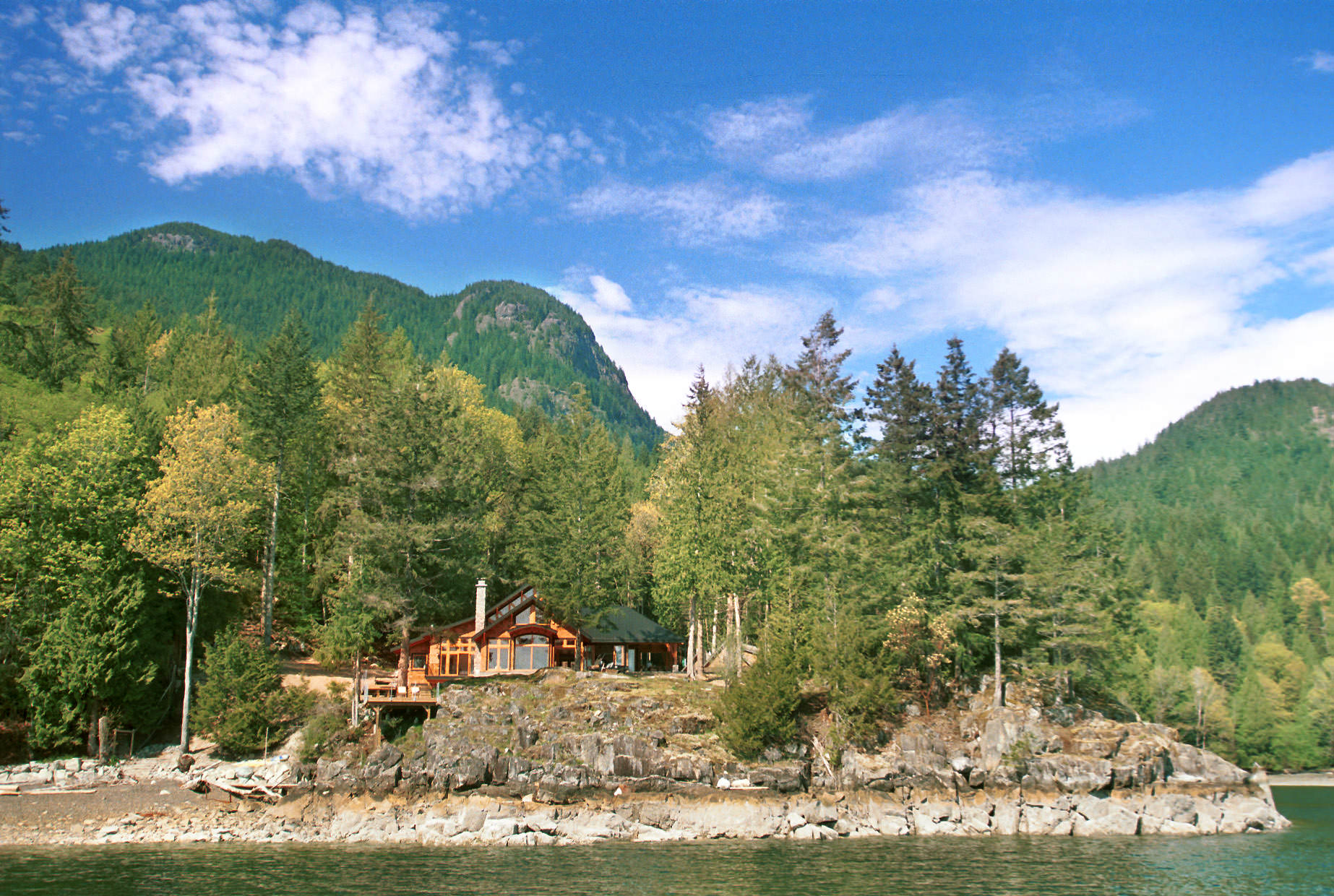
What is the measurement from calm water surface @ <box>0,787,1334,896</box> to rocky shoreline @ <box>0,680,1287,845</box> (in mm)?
1491

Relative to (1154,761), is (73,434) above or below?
above

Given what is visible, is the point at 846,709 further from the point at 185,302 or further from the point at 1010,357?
the point at 185,302

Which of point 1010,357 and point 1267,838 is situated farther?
point 1010,357

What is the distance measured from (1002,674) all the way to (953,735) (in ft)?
17.4

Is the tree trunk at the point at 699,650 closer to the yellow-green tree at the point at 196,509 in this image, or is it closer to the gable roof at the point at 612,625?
the gable roof at the point at 612,625

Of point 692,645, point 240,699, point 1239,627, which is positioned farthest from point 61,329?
point 1239,627

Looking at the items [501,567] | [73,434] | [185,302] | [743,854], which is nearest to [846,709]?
[743,854]

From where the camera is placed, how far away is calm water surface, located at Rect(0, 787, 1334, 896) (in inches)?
899

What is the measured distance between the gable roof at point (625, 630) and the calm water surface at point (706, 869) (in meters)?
16.9

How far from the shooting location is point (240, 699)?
34.8 m

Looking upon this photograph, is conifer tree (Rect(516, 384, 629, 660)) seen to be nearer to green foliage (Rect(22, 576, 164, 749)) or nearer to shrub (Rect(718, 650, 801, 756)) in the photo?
shrub (Rect(718, 650, 801, 756))

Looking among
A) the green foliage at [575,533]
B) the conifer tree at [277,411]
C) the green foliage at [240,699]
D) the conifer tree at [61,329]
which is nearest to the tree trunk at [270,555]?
the conifer tree at [277,411]

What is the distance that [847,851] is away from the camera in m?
28.5

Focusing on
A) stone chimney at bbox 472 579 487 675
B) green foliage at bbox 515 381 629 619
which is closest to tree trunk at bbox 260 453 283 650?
stone chimney at bbox 472 579 487 675
